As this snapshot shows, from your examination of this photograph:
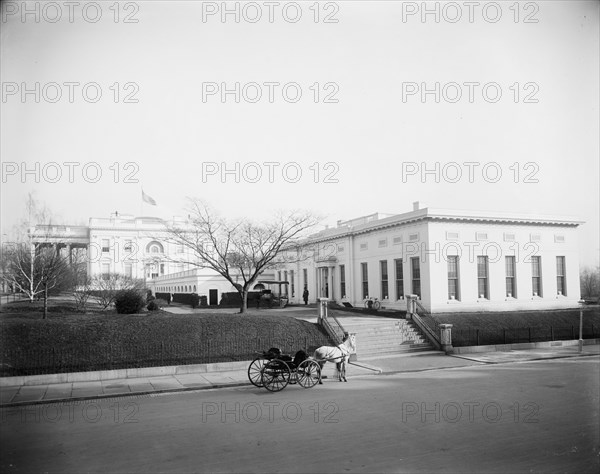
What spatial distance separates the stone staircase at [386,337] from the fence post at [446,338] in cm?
62

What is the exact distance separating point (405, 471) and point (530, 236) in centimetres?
2741

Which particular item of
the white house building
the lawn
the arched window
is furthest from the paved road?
the arched window

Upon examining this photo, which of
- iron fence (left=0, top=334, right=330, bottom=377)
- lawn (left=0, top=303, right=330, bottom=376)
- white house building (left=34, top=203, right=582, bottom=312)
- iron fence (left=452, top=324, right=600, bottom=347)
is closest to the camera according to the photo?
iron fence (left=0, top=334, right=330, bottom=377)

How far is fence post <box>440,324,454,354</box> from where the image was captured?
69.6 ft

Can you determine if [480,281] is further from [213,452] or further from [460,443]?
[213,452]

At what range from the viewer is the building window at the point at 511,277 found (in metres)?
30.7

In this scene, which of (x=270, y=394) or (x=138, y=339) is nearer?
(x=270, y=394)

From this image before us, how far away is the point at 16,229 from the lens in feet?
69.5

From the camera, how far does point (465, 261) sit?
29.1 meters

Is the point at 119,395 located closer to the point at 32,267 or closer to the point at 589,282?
the point at 32,267

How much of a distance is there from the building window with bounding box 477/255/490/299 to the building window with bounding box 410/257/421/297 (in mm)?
3736

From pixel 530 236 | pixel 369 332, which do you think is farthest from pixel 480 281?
pixel 369 332

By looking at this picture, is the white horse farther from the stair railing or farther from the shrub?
the shrub

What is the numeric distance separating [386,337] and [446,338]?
8.54ft
